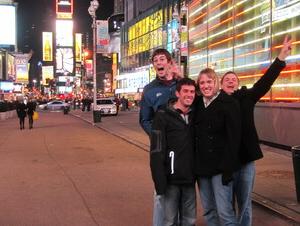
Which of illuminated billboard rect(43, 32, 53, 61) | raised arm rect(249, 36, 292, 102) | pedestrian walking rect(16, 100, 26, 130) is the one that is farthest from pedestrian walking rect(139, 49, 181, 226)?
illuminated billboard rect(43, 32, 53, 61)

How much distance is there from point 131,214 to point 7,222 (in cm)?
172

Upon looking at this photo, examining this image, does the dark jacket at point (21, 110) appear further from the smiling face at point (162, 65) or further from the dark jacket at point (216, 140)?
the dark jacket at point (216, 140)

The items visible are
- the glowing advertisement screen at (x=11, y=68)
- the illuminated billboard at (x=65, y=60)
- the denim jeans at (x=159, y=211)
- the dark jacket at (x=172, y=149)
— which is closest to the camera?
the dark jacket at (x=172, y=149)

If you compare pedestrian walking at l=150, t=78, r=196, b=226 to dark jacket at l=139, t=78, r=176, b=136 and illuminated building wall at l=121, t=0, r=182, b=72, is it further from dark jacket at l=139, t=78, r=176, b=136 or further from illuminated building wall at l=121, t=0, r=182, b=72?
illuminated building wall at l=121, t=0, r=182, b=72

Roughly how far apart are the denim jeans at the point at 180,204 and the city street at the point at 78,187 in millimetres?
2079

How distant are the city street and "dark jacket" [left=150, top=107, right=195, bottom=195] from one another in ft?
8.20

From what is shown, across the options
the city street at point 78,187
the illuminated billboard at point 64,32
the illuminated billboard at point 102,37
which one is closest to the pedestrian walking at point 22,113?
the illuminated billboard at point 102,37

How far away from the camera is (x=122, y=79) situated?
84125 millimetres

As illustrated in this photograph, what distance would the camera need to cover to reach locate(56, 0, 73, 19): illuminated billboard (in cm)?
9446

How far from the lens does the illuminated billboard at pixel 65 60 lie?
10931 centimetres

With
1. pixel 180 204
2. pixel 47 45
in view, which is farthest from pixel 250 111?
pixel 47 45

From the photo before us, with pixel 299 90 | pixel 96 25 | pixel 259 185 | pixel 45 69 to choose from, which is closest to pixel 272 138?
pixel 299 90

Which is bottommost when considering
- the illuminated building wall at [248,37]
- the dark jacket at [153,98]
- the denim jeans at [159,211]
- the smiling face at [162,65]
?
the denim jeans at [159,211]

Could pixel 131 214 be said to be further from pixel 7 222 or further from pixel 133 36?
pixel 133 36
